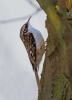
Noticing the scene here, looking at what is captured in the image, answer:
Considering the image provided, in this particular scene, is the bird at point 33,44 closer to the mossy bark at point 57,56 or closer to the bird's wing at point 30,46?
the bird's wing at point 30,46

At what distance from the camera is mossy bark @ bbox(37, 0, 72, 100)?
2.87ft

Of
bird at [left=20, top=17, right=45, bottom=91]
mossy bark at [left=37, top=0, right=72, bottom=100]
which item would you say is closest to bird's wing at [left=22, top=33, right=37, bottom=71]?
bird at [left=20, top=17, right=45, bottom=91]

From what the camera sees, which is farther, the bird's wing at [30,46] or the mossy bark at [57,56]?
the bird's wing at [30,46]

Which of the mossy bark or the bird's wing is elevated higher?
the mossy bark

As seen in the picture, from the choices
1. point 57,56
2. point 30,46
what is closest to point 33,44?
point 30,46

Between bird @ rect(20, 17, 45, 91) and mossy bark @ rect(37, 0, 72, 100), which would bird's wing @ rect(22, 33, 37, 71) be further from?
mossy bark @ rect(37, 0, 72, 100)

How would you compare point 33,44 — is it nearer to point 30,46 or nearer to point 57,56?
point 30,46

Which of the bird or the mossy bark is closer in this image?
the mossy bark

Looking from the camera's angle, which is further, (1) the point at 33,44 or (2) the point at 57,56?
(1) the point at 33,44

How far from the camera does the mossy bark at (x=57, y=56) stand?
0.88 meters

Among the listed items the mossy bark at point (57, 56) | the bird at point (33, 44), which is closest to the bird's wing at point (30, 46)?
the bird at point (33, 44)

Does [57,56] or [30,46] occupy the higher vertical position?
[57,56]

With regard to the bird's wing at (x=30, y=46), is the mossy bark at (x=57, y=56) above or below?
above

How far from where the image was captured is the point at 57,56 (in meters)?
0.99
